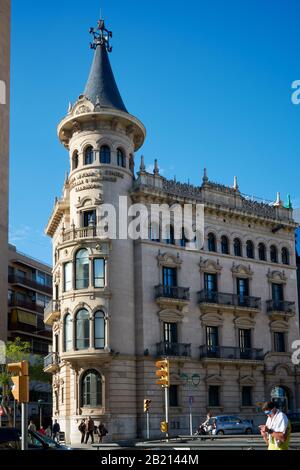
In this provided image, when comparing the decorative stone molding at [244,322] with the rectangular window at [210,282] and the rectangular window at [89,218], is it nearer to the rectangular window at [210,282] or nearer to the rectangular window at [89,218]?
the rectangular window at [210,282]

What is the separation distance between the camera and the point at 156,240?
47.2m

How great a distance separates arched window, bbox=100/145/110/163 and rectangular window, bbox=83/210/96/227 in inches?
146

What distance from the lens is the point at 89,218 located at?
46.1m

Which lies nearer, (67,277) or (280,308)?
(67,277)

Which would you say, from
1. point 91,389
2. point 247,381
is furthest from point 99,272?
point 247,381

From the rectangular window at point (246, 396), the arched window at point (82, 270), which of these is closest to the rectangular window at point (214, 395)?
the rectangular window at point (246, 396)

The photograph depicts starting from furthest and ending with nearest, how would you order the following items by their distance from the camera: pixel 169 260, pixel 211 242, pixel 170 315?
pixel 211 242
pixel 169 260
pixel 170 315

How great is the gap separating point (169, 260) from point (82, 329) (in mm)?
8003

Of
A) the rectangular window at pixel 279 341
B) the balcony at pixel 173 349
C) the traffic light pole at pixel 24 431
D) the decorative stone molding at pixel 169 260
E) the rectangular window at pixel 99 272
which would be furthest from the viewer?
the rectangular window at pixel 279 341

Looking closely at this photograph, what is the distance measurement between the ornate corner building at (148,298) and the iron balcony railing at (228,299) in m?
0.08

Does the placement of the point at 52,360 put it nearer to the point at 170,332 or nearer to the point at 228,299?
the point at 170,332

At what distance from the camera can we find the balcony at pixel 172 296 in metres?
45.9

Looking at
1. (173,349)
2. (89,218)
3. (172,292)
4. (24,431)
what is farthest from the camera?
(172,292)
